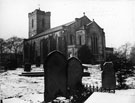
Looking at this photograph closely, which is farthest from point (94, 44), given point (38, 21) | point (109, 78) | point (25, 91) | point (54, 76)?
point (54, 76)

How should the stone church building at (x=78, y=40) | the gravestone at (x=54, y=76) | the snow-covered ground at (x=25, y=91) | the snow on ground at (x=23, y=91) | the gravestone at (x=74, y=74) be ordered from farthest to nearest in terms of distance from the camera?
the stone church building at (x=78, y=40)
the gravestone at (x=74, y=74)
the snow on ground at (x=23, y=91)
the snow-covered ground at (x=25, y=91)
the gravestone at (x=54, y=76)

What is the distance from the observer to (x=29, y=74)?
20547 millimetres

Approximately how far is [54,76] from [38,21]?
5351 cm

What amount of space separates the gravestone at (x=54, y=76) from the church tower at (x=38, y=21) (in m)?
52.9

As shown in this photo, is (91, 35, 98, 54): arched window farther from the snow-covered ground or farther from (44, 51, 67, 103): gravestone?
(44, 51, 67, 103): gravestone

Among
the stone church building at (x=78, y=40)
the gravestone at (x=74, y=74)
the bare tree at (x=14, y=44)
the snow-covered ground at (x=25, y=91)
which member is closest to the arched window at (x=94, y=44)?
the stone church building at (x=78, y=40)

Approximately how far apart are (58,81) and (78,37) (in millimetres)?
33504

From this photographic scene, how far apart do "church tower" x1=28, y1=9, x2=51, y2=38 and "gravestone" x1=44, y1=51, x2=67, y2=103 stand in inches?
2084

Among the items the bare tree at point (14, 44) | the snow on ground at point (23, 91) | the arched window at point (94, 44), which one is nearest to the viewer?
the snow on ground at point (23, 91)

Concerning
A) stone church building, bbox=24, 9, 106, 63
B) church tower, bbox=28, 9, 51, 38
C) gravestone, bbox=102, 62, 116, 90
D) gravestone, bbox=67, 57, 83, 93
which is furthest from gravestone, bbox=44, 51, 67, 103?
church tower, bbox=28, 9, 51, 38

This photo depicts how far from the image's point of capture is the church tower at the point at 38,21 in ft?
194

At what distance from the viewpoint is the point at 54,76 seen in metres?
7.66

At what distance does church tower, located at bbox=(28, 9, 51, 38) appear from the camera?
59156mm

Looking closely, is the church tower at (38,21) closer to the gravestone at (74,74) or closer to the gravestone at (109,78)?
the gravestone at (74,74)
